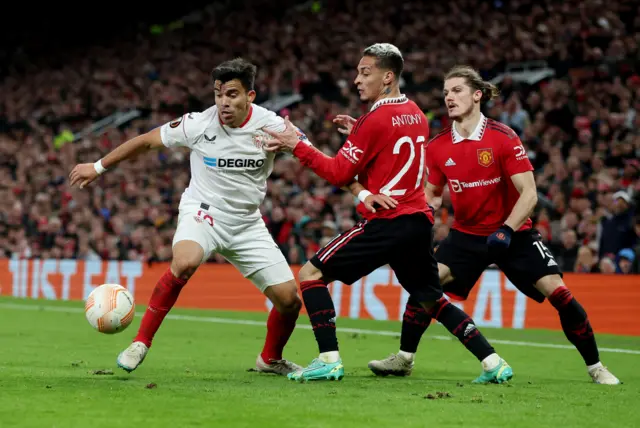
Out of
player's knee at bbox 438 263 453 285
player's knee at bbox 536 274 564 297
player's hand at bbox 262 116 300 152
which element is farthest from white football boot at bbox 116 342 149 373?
player's knee at bbox 536 274 564 297

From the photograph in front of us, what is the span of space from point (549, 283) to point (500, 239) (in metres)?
0.66

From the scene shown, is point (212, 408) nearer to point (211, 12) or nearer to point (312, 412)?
point (312, 412)

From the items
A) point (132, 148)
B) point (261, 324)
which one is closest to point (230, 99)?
point (132, 148)

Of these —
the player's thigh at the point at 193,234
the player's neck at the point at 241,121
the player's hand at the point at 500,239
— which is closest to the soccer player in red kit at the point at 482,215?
the player's hand at the point at 500,239

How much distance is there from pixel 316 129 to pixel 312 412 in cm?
1735

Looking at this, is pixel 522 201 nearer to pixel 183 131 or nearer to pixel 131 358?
pixel 183 131

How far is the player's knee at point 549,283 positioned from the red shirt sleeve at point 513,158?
2.68 feet

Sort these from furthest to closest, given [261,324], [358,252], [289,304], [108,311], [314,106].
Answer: [314,106] < [261,324] < [289,304] < [108,311] < [358,252]

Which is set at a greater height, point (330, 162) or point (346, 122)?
point (346, 122)

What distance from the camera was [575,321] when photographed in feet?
24.6

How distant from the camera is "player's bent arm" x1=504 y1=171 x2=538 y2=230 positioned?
7.24 metres

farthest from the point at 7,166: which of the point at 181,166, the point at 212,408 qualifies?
the point at 212,408

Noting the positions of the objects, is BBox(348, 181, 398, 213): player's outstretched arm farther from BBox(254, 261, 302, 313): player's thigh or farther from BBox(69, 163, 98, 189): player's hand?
BBox(69, 163, 98, 189): player's hand

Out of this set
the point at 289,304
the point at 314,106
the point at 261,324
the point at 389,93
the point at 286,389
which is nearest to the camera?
the point at 286,389
